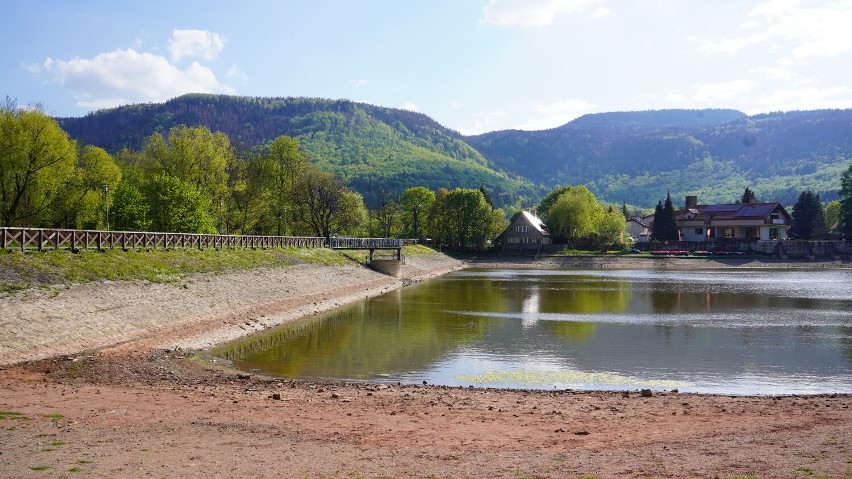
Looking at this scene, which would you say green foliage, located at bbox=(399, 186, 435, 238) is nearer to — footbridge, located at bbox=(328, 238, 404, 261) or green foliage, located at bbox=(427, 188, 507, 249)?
green foliage, located at bbox=(427, 188, 507, 249)

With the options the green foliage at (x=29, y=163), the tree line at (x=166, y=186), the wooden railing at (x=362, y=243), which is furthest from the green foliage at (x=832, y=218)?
the green foliage at (x=29, y=163)

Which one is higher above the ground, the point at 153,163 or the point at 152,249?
the point at 153,163

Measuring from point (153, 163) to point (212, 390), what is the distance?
54.1 m

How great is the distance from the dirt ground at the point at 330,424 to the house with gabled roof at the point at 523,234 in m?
102

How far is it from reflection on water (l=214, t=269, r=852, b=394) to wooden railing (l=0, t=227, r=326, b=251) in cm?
1038

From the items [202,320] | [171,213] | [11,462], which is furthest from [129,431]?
[171,213]

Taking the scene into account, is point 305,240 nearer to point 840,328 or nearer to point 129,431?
point 840,328

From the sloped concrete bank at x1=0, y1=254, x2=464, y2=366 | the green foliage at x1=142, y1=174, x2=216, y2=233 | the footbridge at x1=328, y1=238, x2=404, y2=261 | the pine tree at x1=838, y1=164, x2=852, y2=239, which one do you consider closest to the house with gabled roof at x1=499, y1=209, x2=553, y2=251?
the footbridge at x1=328, y1=238, x2=404, y2=261

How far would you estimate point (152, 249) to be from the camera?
39000 mm

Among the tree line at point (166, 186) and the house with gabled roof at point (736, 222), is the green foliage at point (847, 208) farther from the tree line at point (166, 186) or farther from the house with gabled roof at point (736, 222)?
the tree line at point (166, 186)

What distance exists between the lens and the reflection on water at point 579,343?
74.2 ft

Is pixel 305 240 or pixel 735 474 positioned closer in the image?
pixel 735 474

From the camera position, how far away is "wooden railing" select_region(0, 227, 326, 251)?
2908 cm

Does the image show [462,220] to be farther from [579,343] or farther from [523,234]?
[579,343]
